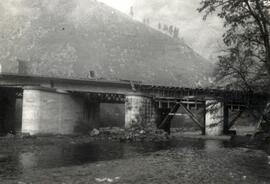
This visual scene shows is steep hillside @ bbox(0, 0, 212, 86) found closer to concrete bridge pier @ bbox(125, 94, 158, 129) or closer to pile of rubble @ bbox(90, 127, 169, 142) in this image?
concrete bridge pier @ bbox(125, 94, 158, 129)

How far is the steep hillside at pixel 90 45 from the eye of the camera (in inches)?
4454

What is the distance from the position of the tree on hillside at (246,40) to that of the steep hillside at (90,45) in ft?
276

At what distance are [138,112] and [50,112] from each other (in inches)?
419

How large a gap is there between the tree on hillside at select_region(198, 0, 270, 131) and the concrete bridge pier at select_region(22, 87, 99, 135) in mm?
23282

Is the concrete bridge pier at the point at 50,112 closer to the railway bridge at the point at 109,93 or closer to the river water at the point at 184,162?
the railway bridge at the point at 109,93

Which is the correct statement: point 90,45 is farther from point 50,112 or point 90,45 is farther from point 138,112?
point 50,112

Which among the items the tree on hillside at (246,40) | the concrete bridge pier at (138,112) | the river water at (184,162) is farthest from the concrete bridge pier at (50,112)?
the tree on hillside at (246,40)

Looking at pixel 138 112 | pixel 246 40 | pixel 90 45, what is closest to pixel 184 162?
pixel 246 40

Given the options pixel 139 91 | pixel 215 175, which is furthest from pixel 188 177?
pixel 139 91

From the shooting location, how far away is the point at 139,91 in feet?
152

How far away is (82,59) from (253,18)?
103 meters

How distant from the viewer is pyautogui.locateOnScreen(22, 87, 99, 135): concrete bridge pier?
3688 centimetres

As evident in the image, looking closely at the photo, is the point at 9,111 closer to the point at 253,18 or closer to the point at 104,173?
the point at 104,173

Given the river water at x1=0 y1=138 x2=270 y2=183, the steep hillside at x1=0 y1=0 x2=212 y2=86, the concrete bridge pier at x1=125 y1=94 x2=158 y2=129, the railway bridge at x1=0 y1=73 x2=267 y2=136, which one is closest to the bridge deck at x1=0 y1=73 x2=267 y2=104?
the railway bridge at x1=0 y1=73 x2=267 y2=136
